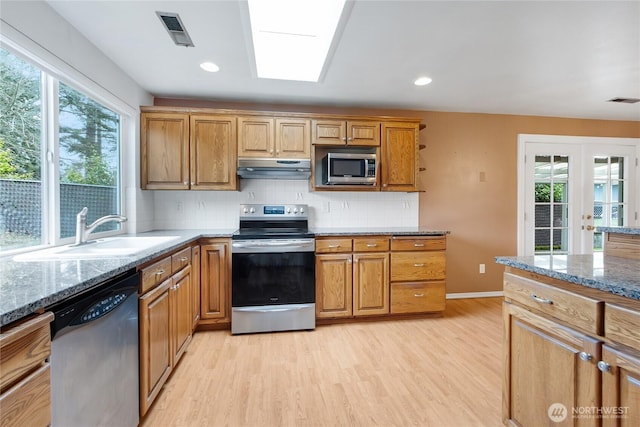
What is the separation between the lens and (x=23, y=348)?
744 mm

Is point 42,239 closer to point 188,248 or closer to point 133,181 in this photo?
point 188,248

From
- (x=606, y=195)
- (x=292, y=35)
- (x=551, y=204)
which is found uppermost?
(x=292, y=35)

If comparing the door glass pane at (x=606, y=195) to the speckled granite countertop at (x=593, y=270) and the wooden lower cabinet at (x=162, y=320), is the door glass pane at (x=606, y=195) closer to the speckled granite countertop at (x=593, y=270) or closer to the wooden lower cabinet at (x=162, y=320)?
the speckled granite countertop at (x=593, y=270)

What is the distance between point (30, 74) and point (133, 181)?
3.88ft

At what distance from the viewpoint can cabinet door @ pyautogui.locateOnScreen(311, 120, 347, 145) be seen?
2959 mm

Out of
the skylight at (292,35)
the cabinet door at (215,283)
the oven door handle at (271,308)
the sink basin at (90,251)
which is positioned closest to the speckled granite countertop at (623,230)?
the skylight at (292,35)

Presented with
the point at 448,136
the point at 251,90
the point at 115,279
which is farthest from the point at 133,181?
the point at 448,136

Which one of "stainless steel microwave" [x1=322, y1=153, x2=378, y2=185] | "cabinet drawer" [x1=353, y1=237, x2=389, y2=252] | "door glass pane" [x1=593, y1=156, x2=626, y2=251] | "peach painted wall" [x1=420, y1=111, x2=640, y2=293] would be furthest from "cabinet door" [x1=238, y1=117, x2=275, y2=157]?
"door glass pane" [x1=593, y1=156, x2=626, y2=251]

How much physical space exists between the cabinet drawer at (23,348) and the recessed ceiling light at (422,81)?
295cm

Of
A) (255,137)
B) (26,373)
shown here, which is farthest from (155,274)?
(255,137)

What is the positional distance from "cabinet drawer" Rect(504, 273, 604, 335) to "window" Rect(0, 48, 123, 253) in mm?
2604

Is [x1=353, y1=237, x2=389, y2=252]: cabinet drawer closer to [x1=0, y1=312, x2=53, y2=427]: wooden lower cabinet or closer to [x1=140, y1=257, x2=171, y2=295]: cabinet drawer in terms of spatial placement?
[x1=140, y1=257, x2=171, y2=295]: cabinet drawer

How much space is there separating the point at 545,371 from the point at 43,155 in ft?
9.39

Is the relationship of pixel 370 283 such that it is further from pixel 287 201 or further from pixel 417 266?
pixel 287 201
